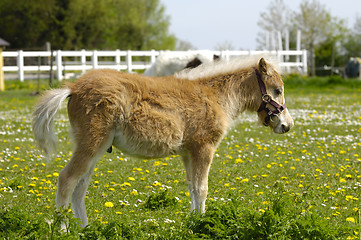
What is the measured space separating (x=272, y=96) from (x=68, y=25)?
43.3m

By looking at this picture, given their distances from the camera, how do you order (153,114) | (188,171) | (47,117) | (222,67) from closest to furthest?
(47,117) → (153,114) → (188,171) → (222,67)

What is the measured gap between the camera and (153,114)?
17.5ft

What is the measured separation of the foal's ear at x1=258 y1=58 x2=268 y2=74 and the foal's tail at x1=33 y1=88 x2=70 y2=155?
232 cm

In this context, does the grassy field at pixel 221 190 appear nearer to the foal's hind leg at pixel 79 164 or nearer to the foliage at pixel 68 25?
the foal's hind leg at pixel 79 164

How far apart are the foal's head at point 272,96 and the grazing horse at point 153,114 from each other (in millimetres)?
12

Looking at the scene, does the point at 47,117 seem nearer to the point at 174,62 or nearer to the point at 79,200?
the point at 79,200

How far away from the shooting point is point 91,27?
4988cm


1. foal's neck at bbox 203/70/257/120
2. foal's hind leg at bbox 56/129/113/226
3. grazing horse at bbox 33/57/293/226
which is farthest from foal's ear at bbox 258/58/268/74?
foal's hind leg at bbox 56/129/113/226

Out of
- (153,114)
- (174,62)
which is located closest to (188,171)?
(153,114)

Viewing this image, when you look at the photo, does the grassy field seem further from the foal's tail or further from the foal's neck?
the foal's tail

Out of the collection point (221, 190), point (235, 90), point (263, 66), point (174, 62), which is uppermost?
point (174, 62)

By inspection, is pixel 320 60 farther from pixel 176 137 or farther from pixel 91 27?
pixel 176 137

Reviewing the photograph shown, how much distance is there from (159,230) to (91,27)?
47282 mm

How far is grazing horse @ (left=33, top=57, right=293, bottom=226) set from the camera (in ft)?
16.7
